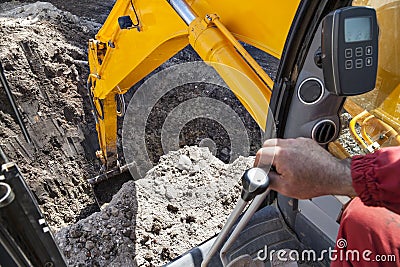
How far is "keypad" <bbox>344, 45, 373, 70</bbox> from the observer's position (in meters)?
1.01

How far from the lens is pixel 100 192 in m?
4.22

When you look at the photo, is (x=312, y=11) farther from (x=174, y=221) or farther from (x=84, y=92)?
(x=84, y=92)

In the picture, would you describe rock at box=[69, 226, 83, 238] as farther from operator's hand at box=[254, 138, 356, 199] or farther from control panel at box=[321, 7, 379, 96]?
control panel at box=[321, 7, 379, 96]

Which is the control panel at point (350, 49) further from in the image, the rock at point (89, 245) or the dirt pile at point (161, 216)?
the rock at point (89, 245)

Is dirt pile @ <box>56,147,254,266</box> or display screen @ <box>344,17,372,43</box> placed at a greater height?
display screen @ <box>344,17,372,43</box>

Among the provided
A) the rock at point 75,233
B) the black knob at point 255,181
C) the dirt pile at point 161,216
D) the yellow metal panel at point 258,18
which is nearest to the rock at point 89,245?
the dirt pile at point 161,216

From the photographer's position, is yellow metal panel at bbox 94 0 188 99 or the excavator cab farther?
yellow metal panel at bbox 94 0 188 99

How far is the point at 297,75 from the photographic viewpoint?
152 cm

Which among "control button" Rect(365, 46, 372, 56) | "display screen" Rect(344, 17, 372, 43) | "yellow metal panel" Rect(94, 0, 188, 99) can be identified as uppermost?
"display screen" Rect(344, 17, 372, 43)

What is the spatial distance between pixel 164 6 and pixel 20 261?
1529mm

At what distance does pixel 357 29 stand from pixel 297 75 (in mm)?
507

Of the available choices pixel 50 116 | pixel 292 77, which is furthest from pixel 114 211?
pixel 50 116

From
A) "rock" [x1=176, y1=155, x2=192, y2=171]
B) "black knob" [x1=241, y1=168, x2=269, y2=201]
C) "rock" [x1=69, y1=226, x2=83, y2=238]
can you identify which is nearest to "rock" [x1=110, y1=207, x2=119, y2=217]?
"rock" [x1=69, y1=226, x2=83, y2=238]

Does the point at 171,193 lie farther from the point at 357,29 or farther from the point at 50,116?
the point at 50,116
